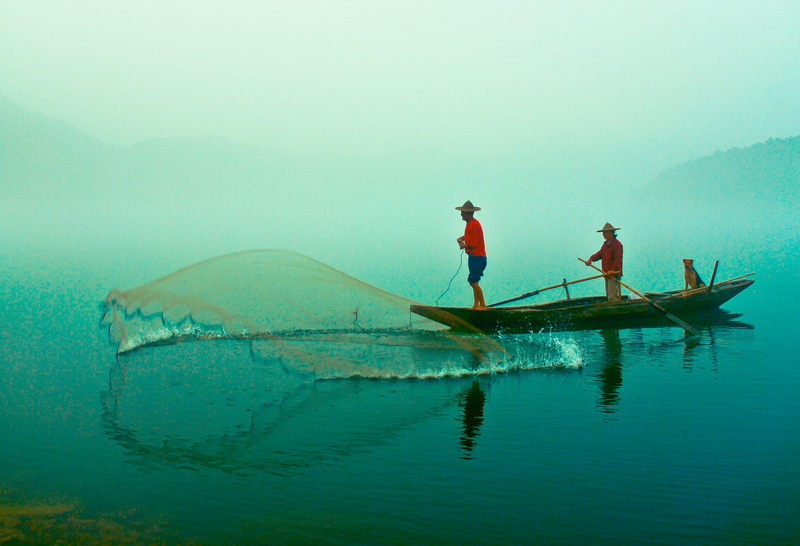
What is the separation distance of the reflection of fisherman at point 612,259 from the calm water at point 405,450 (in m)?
2.06

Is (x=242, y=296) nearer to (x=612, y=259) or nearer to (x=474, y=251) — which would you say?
(x=474, y=251)

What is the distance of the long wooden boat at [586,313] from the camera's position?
12.8 m

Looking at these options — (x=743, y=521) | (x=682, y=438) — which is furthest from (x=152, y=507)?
(x=682, y=438)

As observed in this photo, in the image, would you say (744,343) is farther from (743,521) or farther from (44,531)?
(44,531)

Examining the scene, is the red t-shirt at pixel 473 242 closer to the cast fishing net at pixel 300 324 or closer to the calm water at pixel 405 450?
the cast fishing net at pixel 300 324

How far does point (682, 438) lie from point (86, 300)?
58.1 feet

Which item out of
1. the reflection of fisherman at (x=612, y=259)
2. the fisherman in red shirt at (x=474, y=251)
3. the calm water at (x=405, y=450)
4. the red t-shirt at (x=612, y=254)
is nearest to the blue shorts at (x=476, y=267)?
the fisherman in red shirt at (x=474, y=251)

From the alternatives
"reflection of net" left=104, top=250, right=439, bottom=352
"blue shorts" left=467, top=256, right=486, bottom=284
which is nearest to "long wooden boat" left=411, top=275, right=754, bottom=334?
"blue shorts" left=467, top=256, right=486, bottom=284

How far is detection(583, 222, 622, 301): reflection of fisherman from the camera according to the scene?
560 inches

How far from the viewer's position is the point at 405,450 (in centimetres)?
762

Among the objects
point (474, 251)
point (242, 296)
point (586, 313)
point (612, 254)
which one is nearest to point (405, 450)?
point (474, 251)

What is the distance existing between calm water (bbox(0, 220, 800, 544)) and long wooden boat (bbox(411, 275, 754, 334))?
78 cm

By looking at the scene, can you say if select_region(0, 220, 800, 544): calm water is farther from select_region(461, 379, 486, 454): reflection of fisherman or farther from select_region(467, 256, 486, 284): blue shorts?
select_region(467, 256, 486, 284): blue shorts

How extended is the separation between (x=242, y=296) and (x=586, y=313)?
23.2 ft
